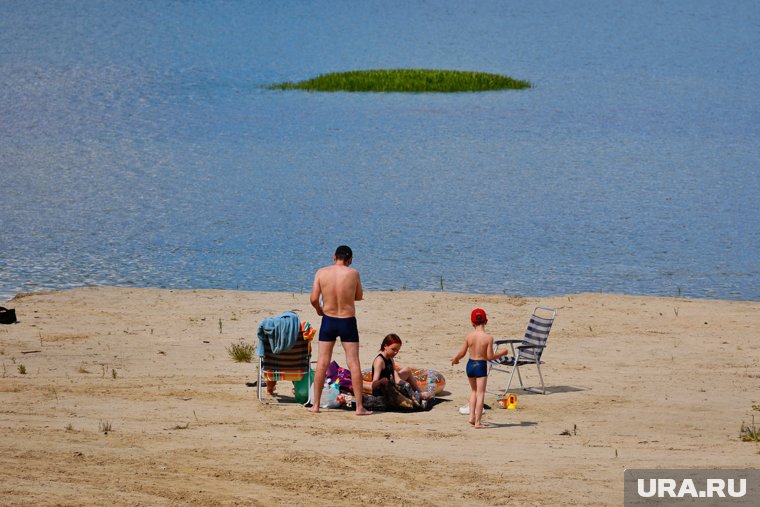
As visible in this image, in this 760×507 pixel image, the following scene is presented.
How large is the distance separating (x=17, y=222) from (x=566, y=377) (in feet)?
58.8

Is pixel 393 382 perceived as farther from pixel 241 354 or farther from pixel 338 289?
pixel 241 354

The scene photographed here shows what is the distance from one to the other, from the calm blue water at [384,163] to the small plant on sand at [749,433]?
9620mm

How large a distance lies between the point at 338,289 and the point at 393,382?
124cm

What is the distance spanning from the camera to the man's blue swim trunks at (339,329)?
42.5 feet

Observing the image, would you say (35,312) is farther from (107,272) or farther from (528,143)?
(528,143)

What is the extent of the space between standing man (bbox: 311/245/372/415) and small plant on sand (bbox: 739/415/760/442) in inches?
153

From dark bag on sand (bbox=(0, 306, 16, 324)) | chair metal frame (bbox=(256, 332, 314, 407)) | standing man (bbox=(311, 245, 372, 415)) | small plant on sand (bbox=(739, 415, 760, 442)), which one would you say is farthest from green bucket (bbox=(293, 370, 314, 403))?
dark bag on sand (bbox=(0, 306, 16, 324))

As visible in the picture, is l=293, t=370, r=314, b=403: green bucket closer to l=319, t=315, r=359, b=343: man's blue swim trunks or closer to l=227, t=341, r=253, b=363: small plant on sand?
l=319, t=315, r=359, b=343: man's blue swim trunks

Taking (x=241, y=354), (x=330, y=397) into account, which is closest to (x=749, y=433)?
(x=330, y=397)

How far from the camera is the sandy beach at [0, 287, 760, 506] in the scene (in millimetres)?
9930

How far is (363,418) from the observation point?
12828mm

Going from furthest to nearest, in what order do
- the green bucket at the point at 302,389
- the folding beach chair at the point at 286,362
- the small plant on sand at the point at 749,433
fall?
the green bucket at the point at 302,389
the folding beach chair at the point at 286,362
the small plant on sand at the point at 749,433

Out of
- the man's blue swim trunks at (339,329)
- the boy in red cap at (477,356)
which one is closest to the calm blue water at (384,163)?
the man's blue swim trunks at (339,329)

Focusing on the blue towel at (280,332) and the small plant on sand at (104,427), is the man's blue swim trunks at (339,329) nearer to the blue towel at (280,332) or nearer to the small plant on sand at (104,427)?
the blue towel at (280,332)
